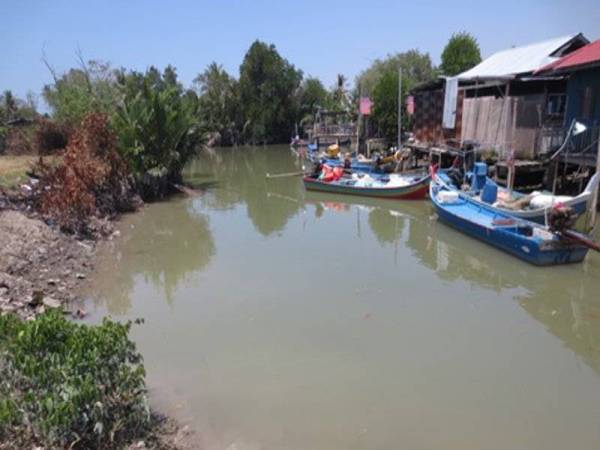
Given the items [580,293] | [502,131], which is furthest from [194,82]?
[580,293]

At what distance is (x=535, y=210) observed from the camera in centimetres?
1177

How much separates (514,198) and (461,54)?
2790 cm

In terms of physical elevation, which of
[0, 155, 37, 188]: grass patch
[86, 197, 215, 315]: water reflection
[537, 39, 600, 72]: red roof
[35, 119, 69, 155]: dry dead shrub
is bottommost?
[86, 197, 215, 315]: water reflection

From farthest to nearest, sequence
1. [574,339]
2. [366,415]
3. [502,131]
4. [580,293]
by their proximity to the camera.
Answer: [502,131] < [580,293] < [574,339] < [366,415]

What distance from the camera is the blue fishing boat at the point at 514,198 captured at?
11.2 meters

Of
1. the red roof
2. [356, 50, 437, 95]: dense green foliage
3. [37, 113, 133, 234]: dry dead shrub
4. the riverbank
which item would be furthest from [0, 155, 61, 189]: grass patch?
[356, 50, 437, 95]: dense green foliage

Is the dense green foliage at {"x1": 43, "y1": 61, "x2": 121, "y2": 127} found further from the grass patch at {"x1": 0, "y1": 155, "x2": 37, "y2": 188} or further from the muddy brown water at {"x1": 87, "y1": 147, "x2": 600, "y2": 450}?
the muddy brown water at {"x1": 87, "y1": 147, "x2": 600, "y2": 450}

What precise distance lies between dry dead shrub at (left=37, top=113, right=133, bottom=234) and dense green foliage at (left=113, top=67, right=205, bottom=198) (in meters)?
0.83

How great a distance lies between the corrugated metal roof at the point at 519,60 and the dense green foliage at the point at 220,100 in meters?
30.9

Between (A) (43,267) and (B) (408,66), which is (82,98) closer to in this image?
(A) (43,267)

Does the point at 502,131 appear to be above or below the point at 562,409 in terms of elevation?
above

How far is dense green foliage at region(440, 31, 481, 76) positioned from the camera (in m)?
37.4

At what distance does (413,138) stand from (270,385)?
22252mm

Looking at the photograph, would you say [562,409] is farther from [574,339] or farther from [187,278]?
[187,278]
